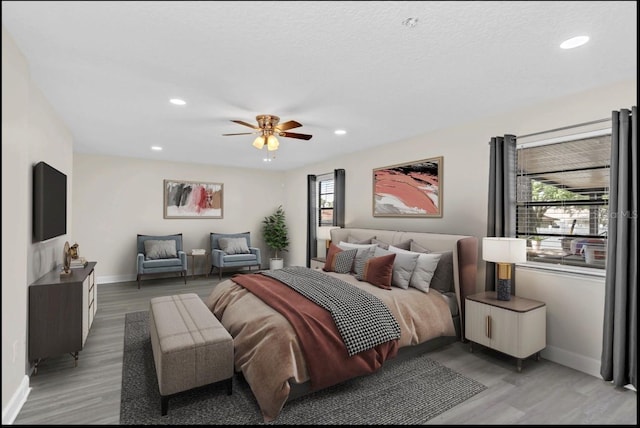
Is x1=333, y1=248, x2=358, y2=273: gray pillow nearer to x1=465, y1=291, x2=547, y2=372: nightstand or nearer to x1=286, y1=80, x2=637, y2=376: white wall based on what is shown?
x1=286, y1=80, x2=637, y2=376: white wall

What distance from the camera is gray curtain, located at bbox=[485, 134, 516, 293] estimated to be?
3.37 meters

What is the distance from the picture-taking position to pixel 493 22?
1898 millimetres

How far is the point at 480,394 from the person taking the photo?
96.6 inches

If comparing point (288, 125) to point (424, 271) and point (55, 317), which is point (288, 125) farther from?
point (55, 317)

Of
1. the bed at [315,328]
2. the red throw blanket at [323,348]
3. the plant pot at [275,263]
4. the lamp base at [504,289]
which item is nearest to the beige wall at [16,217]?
the bed at [315,328]

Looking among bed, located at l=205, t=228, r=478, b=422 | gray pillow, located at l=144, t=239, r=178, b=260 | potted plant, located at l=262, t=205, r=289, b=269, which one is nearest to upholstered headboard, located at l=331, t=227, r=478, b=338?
bed, located at l=205, t=228, r=478, b=422

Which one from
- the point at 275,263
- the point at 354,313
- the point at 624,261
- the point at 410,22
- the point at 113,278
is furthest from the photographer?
the point at 275,263

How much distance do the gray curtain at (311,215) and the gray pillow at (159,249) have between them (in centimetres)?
259

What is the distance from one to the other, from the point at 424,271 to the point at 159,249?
4.86 m

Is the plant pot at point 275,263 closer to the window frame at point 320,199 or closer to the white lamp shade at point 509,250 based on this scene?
the window frame at point 320,199

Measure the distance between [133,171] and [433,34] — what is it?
6.25 metres

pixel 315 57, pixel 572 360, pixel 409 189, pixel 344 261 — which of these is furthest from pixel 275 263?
pixel 315 57

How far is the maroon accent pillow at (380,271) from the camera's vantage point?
3.48m

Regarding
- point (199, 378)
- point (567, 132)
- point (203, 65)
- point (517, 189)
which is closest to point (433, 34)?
point (203, 65)
